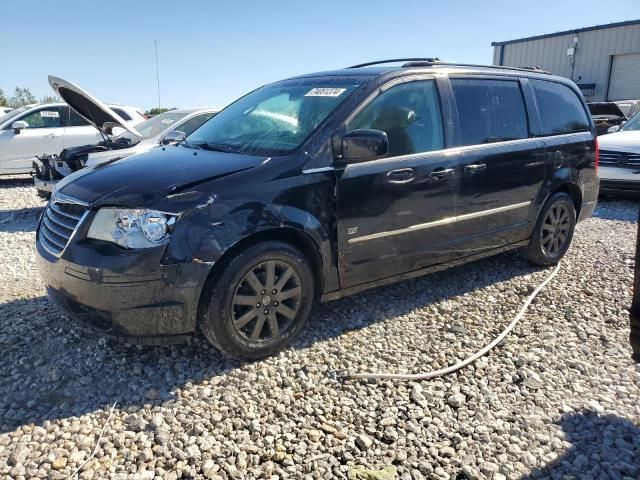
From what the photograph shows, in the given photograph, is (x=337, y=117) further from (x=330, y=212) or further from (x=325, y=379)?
(x=325, y=379)

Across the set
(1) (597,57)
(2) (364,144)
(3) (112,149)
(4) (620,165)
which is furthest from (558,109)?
(1) (597,57)

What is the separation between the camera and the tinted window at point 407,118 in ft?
12.5

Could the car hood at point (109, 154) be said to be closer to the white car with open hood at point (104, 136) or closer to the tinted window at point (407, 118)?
the white car with open hood at point (104, 136)

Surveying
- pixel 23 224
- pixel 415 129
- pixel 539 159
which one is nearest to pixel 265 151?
pixel 415 129

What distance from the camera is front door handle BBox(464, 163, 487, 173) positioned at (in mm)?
4301

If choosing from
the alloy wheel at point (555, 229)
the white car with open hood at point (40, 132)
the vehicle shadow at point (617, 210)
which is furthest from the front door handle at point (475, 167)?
the white car with open hood at point (40, 132)

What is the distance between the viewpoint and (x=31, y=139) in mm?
10805

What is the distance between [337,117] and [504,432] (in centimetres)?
223

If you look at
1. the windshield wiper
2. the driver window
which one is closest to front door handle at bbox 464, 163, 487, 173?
the windshield wiper

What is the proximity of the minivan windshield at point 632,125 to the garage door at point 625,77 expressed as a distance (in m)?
15.3

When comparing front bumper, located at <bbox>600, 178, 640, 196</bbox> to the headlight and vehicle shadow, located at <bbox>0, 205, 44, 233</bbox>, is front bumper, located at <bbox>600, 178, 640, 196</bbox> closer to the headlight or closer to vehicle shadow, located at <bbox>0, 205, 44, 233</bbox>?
the headlight

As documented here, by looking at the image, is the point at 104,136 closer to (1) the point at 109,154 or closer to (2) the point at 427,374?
(1) the point at 109,154

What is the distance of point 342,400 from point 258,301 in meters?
0.80

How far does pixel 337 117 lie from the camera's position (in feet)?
12.0
